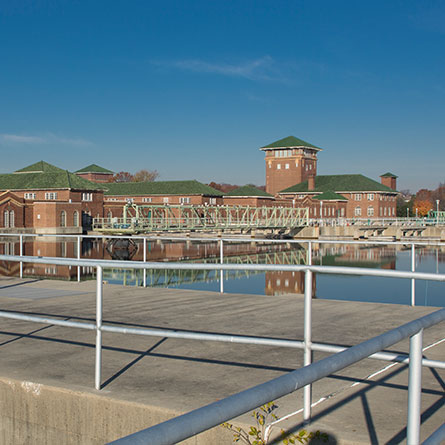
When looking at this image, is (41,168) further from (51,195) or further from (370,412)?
(370,412)

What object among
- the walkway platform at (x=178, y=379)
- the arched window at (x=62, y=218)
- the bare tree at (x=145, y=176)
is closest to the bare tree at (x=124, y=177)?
the bare tree at (x=145, y=176)

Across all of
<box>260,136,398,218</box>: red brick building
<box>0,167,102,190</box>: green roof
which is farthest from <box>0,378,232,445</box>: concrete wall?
<box>260,136,398,218</box>: red brick building

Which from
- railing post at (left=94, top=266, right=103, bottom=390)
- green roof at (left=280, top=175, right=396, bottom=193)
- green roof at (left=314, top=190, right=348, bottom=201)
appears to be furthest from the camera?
green roof at (left=280, top=175, right=396, bottom=193)

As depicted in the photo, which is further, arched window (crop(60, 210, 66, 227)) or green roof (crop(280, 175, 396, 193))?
green roof (crop(280, 175, 396, 193))

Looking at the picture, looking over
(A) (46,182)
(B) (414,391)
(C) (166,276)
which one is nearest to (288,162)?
(A) (46,182)

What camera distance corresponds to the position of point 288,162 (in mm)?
116812

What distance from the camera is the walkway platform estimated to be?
489cm

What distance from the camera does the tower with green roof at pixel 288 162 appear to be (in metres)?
116

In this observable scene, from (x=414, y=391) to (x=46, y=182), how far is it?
82.4 meters

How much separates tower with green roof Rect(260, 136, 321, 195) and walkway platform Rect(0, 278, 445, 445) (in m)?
107

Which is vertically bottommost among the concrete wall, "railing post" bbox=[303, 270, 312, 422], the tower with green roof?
the concrete wall

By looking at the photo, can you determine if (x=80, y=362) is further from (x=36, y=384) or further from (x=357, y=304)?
(x=357, y=304)

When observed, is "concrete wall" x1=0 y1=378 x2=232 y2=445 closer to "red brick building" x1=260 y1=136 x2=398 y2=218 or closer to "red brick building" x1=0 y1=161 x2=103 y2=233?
"red brick building" x1=0 y1=161 x2=103 y2=233

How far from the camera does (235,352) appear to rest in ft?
23.4
